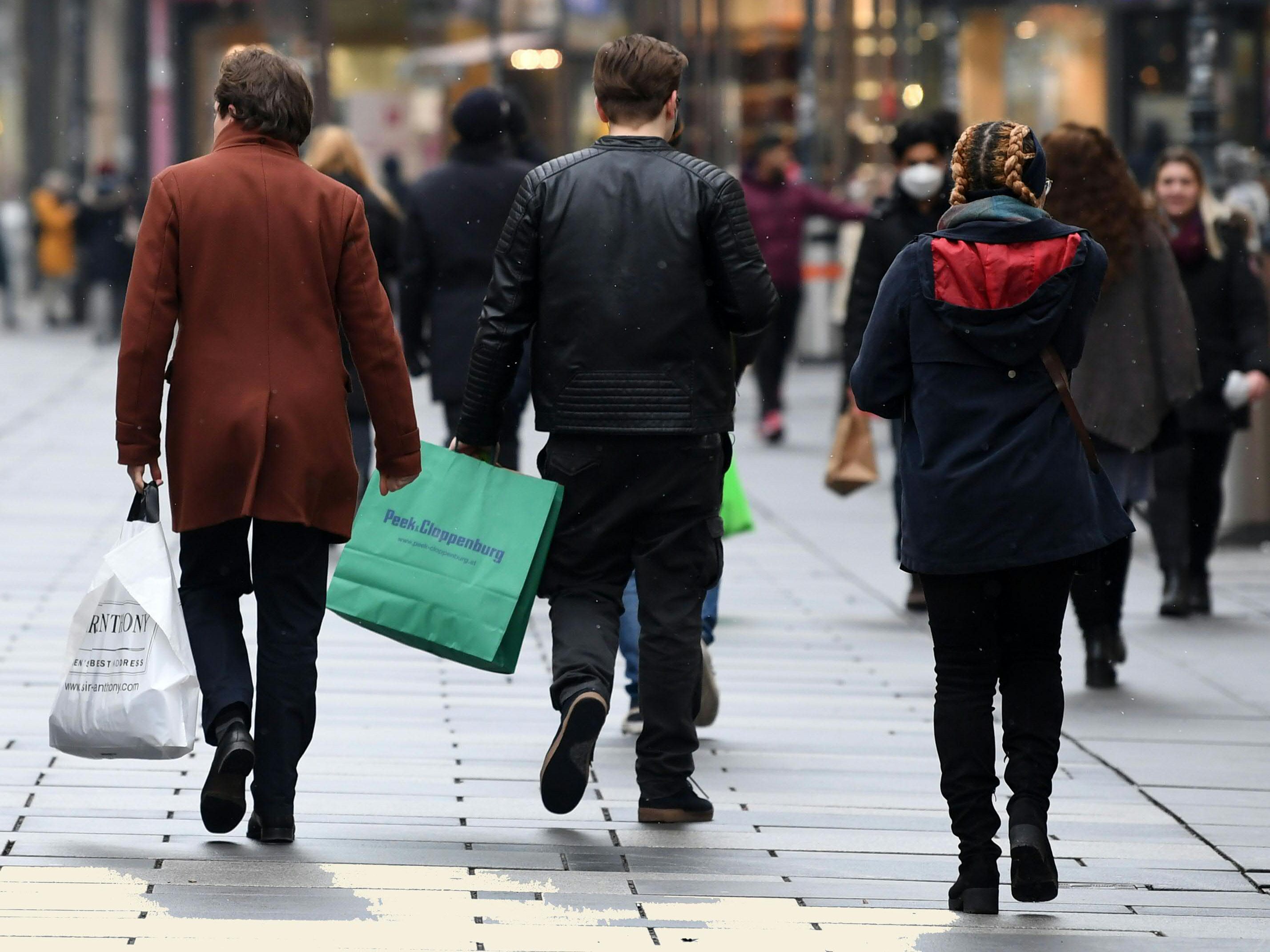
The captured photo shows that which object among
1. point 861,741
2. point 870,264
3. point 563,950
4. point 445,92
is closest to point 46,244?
point 445,92

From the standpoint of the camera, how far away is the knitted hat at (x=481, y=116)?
8.55m

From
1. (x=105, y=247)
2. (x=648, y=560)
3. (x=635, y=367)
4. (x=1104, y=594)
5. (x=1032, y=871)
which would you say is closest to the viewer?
(x=1032, y=871)

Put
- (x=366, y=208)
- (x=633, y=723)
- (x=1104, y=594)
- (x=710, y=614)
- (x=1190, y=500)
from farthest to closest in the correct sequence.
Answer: (x=366, y=208) → (x=1190, y=500) → (x=1104, y=594) → (x=710, y=614) → (x=633, y=723)

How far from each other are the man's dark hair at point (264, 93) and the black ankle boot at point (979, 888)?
2.14 meters

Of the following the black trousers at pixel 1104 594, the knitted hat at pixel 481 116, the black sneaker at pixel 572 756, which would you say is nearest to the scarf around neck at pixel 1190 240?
the black trousers at pixel 1104 594

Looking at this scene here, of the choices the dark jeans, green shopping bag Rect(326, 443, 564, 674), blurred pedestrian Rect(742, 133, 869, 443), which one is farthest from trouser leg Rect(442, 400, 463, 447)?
blurred pedestrian Rect(742, 133, 869, 443)

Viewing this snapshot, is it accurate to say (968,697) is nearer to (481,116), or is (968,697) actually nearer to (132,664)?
(132,664)

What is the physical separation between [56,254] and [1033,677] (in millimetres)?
26964

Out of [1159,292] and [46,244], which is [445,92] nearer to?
[46,244]

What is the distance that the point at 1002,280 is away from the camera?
4.63 metres

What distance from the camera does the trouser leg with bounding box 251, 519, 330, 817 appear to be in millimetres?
5098

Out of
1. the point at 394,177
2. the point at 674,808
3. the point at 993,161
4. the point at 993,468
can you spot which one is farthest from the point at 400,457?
the point at 394,177

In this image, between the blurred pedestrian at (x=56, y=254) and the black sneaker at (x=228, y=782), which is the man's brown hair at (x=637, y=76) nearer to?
the black sneaker at (x=228, y=782)

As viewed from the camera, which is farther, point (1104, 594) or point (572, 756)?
point (1104, 594)
